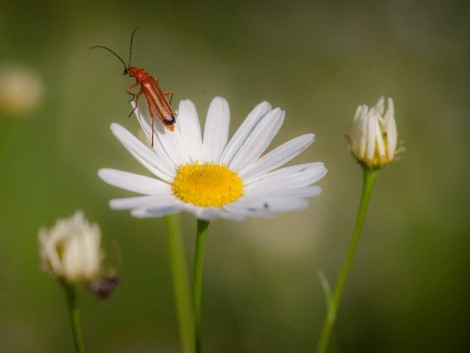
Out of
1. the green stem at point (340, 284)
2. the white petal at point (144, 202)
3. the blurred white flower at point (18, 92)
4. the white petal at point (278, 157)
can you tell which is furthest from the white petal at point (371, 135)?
the blurred white flower at point (18, 92)

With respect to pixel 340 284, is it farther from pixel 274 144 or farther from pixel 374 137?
pixel 274 144

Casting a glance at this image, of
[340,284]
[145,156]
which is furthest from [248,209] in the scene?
[145,156]

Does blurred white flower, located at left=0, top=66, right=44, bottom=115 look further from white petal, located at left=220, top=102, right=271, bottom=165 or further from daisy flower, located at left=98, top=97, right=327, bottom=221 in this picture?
white petal, located at left=220, top=102, right=271, bottom=165

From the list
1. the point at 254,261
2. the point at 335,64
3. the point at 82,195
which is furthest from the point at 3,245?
the point at 335,64

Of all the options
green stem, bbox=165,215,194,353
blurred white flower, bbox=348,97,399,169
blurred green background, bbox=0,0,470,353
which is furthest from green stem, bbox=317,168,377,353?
blurred green background, bbox=0,0,470,353

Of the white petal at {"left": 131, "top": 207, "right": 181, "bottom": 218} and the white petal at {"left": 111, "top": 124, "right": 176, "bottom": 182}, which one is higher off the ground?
the white petal at {"left": 111, "top": 124, "right": 176, "bottom": 182}

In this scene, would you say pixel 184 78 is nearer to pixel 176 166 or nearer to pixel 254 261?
pixel 254 261

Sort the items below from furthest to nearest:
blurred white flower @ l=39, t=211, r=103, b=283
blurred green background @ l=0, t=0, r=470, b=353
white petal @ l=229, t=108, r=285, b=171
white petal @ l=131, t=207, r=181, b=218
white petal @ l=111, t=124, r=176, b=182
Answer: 1. blurred green background @ l=0, t=0, r=470, b=353
2. white petal @ l=229, t=108, r=285, b=171
3. white petal @ l=111, t=124, r=176, b=182
4. blurred white flower @ l=39, t=211, r=103, b=283
5. white petal @ l=131, t=207, r=181, b=218
